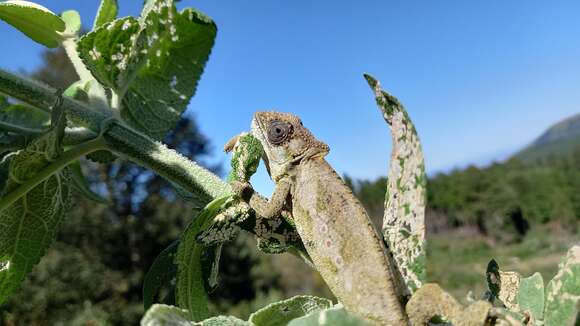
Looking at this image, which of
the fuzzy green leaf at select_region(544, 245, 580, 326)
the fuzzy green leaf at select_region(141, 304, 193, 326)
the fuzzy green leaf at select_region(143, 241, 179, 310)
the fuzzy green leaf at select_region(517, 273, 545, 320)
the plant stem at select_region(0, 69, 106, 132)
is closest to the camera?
the fuzzy green leaf at select_region(141, 304, 193, 326)

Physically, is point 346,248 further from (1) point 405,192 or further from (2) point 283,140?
(2) point 283,140

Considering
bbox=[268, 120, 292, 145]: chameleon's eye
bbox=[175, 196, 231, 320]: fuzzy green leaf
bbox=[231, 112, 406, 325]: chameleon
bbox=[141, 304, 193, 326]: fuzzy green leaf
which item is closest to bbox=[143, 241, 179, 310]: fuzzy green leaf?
bbox=[175, 196, 231, 320]: fuzzy green leaf

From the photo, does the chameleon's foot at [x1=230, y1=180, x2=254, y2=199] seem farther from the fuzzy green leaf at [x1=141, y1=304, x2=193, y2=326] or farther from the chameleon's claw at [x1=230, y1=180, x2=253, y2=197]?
the fuzzy green leaf at [x1=141, y1=304, x2=193, y2=326]

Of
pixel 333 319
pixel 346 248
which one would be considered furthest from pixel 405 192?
pixel 333 319

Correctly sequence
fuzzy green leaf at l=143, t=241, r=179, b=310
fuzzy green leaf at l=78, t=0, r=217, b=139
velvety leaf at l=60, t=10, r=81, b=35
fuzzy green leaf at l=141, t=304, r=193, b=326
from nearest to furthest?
fuzzy green leaf at l=141, t=304, r=193, b=326, fuzzy green leaf at l=143, t=241, r=179, b=310, fuzzy green leaf at l=78, t=0, r=217, b=139, velvety leaf at l=60, t=10, r=81, b=35

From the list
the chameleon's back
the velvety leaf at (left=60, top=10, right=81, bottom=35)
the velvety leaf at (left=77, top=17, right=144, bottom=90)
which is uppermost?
the velvety leaf at (left=60, top=10, right=81, bottom=35)

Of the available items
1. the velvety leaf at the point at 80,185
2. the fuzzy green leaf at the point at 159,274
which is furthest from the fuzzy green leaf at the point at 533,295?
the velvety leaf at the point at 80,185

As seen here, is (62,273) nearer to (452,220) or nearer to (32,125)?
(32,125)
